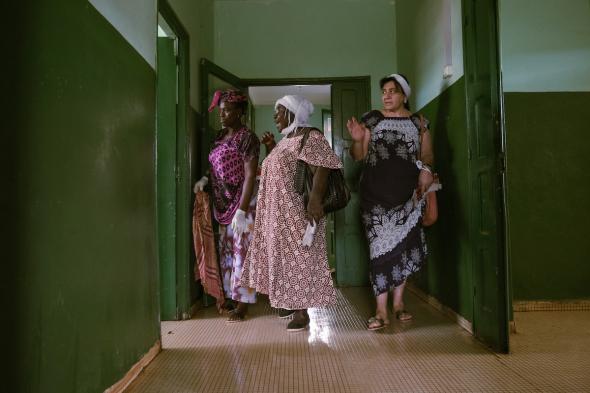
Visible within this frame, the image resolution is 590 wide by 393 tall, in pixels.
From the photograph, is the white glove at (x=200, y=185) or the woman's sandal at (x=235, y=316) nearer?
the woman's sandal at (x=235, y=316)

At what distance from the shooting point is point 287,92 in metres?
7.05

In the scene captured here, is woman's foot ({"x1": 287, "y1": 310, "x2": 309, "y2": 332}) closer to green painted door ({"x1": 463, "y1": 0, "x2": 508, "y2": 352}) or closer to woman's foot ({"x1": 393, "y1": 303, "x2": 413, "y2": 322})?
woman's foot ({"x1": 393, "y1": 303, "x2": 413, "y2": 322})

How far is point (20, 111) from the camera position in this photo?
1141mm

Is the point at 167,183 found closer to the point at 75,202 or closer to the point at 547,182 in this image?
the point at 75,202

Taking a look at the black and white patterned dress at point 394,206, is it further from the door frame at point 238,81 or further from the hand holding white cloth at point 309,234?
the door frame at point 238,81

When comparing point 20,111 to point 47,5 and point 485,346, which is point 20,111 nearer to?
point 47,5

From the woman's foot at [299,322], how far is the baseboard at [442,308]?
0.94 m

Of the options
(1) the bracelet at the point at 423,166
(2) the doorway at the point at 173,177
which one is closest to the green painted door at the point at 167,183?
(2) the doorway at the point at 173,177

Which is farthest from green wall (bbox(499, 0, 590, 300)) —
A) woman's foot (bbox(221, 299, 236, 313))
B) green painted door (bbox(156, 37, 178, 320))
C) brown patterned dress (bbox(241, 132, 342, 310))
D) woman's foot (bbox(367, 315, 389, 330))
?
green painted door (bbox(156, 37, 178, 320))

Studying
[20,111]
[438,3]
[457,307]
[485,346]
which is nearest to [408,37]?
[438,3]

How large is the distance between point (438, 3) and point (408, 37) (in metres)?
0.80

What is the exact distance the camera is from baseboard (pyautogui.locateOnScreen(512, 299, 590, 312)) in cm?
311

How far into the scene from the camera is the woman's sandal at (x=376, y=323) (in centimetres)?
270

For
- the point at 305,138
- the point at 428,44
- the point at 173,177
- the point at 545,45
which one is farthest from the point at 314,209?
the point at 545,45
